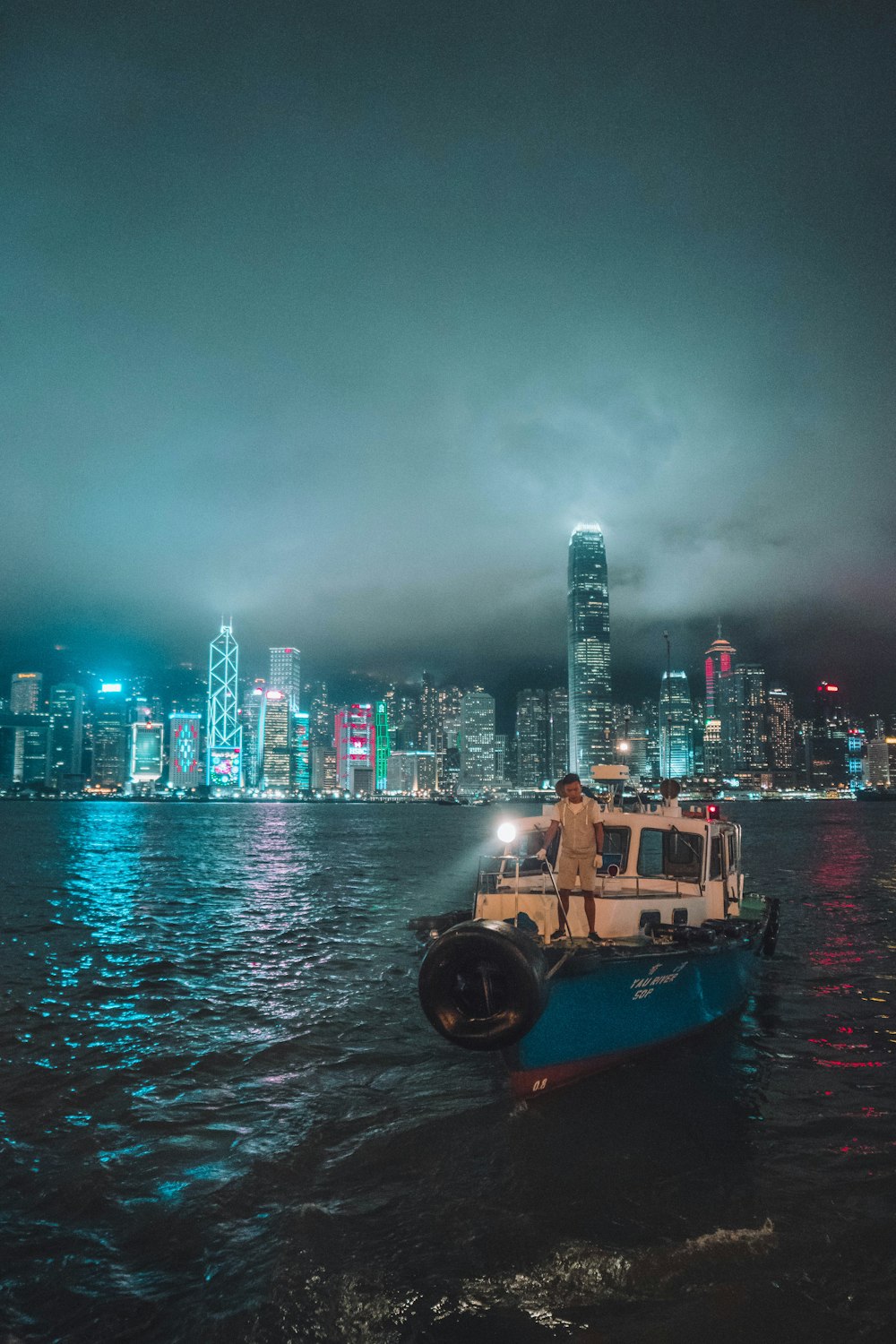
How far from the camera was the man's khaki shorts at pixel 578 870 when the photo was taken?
9.31 metres

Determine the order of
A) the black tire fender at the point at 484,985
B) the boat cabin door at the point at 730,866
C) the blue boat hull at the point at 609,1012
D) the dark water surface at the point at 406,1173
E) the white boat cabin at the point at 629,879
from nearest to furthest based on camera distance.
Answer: the dark water surface at the point at 406,1173 < the black tire fender at the point at 484,985 < the blue boat hull at the point at 609,1012 < the white boat cabin at the point at 629,879 < the boat cabin door at the point at 730,866

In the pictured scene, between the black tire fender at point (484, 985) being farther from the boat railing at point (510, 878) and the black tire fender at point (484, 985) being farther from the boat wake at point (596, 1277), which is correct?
the boat railing at point (510, 878)

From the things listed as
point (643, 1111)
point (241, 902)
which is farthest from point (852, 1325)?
point (241, 902)

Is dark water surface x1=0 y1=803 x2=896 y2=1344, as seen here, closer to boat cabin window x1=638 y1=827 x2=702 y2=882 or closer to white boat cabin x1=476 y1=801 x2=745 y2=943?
white boat cabin x1=476 y1=801 x2=745 y2=943

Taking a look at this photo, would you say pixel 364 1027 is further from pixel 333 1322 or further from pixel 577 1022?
pixel 333 1322

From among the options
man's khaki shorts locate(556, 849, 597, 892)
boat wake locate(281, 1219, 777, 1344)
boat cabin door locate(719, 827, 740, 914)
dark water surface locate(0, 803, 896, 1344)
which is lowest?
dark water surface locate(0, 803, 896, 1344)

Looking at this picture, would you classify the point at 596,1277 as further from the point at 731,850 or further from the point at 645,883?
the point at 731,850

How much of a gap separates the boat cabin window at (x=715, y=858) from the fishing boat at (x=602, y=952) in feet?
0.09

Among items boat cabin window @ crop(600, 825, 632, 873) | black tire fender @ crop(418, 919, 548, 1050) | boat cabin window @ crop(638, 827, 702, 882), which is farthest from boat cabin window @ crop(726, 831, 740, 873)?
black tire fender @ crop(418, 919, 548, 1050)

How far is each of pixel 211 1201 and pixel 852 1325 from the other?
5007mm

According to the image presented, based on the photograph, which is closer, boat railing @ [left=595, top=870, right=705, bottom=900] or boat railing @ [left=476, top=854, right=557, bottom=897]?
boat railing @ [left=476, top=854, right=557, bottom=897]

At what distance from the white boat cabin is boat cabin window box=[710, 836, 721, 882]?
0.01m

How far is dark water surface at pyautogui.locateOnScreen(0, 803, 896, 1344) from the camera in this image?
202 inches

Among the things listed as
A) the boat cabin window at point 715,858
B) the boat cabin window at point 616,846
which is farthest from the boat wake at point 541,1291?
the boat cabin window at point 715,858
